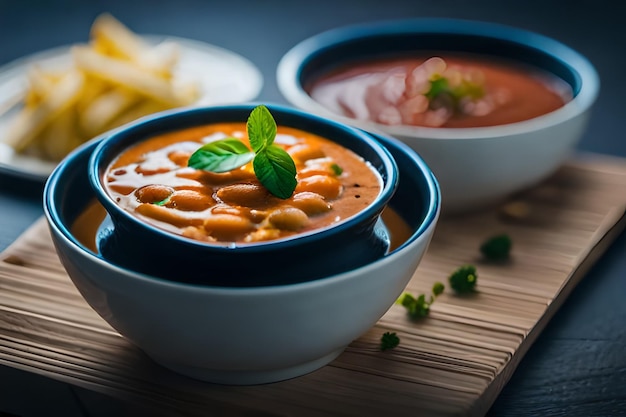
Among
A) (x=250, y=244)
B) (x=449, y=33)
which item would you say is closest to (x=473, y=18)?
(x=449, y=33)

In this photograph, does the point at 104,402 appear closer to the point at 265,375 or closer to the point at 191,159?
the point at 265,375

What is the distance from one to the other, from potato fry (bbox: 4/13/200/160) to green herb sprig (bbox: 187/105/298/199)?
1163mm

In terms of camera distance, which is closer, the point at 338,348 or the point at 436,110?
the point at 338,348

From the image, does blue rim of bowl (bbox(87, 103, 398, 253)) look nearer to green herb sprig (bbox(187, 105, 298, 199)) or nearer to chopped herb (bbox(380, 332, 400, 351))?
green herb sprig (bbox(187, 105, 298, 199))

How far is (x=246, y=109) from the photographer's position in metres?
2.40

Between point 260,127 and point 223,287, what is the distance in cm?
42

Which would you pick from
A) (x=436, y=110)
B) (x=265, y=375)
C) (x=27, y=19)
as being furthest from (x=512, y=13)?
(x=265, y=375)

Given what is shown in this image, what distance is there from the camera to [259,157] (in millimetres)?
2002

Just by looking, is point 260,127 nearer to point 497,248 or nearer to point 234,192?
point 234,192

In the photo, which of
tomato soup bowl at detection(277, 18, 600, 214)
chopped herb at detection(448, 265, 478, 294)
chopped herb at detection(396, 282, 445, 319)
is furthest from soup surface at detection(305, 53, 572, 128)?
chopped herb at detection(396, 282, 445, 319)

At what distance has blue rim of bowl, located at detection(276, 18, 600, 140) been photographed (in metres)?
2.64

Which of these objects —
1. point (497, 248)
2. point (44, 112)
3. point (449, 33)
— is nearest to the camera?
point (497, 248)

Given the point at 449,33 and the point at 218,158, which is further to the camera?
the point at 449,33

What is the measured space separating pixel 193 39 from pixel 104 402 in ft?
8.25
